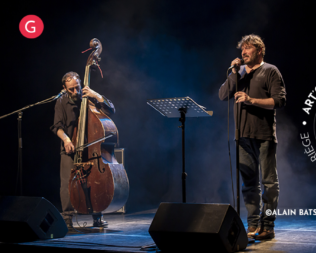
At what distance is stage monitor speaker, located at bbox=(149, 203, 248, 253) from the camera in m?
2.18

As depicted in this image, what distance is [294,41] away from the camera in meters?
4.91

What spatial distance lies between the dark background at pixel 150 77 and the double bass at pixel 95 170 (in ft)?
6.28

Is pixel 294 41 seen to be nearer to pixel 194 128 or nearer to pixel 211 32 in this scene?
pixel 211 32

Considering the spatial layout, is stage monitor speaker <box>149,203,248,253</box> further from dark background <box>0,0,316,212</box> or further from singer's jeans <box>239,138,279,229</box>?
dark background <box>0,0,316,212</box>

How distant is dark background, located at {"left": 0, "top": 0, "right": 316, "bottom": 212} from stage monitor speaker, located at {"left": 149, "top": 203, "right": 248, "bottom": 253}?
9.68 feet

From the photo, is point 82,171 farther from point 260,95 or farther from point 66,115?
point 260,95

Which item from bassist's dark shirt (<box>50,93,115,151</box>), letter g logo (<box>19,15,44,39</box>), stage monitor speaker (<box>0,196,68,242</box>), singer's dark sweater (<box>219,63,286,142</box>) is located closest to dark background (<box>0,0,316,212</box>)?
letter g logo (<box>19,15,44,39</box>)

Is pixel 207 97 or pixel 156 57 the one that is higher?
pixel 156 57

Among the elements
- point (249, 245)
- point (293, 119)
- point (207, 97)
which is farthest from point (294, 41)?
point (249, 245)

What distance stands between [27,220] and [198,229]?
130cm

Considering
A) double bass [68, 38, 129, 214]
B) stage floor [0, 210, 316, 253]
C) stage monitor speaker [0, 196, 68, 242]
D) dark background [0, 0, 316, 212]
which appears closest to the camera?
stage floor [0, 210, 316, 253]

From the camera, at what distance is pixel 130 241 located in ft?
9.27

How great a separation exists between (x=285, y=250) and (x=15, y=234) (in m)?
1.98

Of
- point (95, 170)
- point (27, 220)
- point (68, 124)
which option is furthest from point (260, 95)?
point (27, 220)
